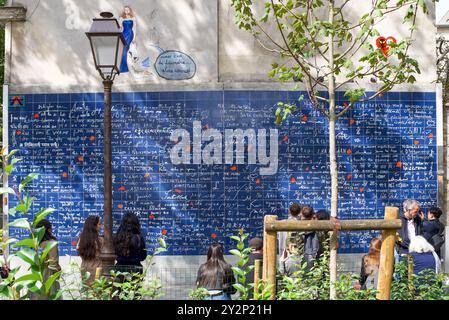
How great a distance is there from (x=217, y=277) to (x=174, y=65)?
4.95m

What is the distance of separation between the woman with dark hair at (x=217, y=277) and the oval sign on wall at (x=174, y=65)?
14.8 feet

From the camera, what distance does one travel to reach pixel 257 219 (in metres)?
10.7

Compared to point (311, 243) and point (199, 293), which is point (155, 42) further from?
point (199, 293)

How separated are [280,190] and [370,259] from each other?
3.55m

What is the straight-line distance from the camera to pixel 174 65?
10.8m

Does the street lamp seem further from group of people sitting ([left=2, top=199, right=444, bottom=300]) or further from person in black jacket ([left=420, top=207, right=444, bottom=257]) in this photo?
person in black jacket ([left=420, top=207, right=444, bottom=257])

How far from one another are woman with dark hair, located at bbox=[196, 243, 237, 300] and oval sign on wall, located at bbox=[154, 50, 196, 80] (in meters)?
4.51

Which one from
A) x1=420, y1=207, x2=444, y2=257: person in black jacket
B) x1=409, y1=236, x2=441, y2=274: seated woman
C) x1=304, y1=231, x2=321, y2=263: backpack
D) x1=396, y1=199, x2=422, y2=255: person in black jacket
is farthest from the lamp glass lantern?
x1=420, y1=207, x2=444, y2=257: person in black jacket

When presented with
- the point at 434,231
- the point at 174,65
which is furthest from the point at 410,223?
the point at 174,65

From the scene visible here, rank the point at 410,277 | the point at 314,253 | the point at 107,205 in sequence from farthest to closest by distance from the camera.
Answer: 1. the point at 314,253
2. the point at 107,205
3. the point at 410,277

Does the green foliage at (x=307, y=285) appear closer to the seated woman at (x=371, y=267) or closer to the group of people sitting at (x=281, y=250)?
the group of people sitting at (x=281, y=250)
